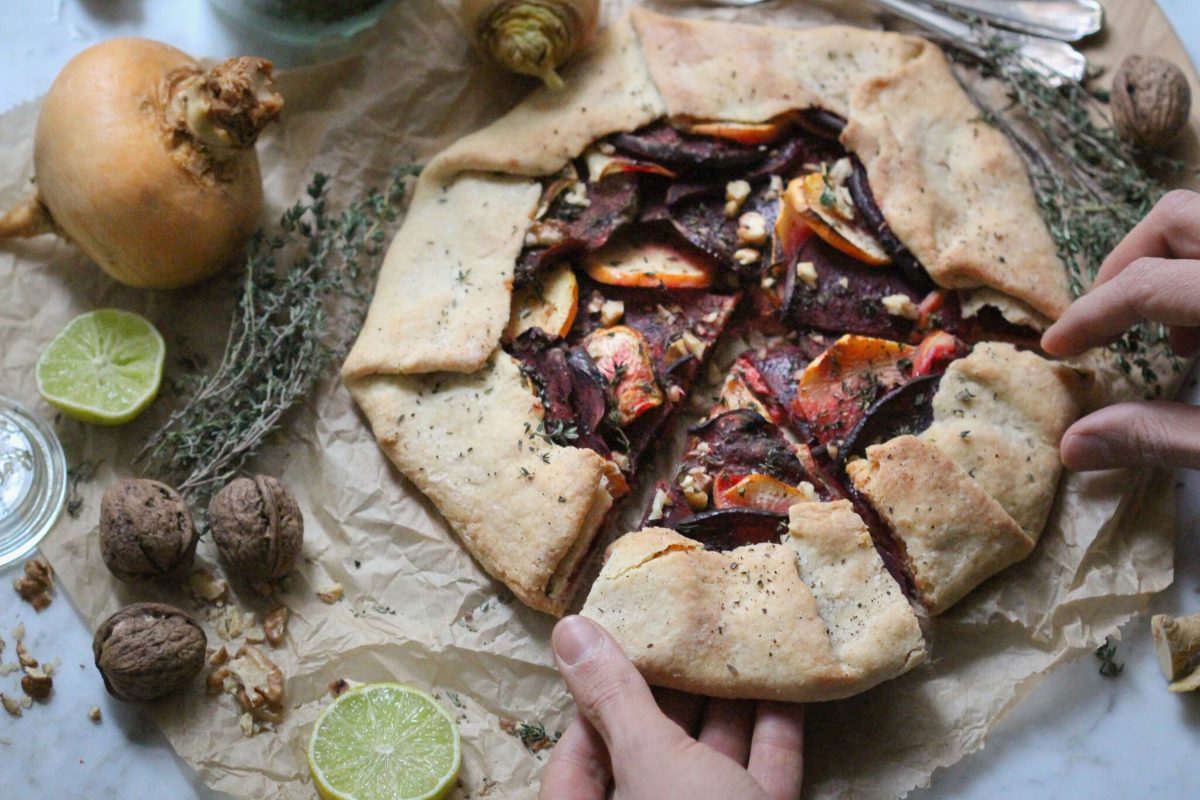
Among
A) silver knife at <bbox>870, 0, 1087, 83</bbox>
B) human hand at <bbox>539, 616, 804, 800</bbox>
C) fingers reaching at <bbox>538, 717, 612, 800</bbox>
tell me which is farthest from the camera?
silver knife at <bbox>870, 0, 1087, 83</bbox>

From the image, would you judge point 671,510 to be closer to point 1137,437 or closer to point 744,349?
point 744,349

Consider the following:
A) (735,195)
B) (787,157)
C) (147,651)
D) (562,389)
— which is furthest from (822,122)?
(147,651)

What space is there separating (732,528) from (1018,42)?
228 cm

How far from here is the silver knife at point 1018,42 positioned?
13.5 ft

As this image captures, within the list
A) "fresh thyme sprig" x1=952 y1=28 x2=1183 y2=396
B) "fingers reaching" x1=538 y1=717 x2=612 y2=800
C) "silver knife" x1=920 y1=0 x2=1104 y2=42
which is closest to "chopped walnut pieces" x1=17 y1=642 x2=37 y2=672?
"fingers reaching" x1=538 y1=717 x2=612 y2=800

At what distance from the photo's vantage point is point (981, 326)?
3760mm

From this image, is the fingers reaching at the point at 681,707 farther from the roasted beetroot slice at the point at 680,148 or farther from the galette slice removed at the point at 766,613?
the roasted beetroot slice at the point at 680,148

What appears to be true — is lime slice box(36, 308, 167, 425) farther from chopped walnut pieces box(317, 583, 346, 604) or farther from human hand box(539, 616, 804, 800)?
human hand box(539, 616, 804, 800)

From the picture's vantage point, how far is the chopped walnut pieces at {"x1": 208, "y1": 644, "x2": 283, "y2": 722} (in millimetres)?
3385

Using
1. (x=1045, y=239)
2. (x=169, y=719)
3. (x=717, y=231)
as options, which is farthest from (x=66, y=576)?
(x=1045, y=239)

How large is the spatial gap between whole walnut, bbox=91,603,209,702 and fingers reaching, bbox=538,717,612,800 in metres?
1.15

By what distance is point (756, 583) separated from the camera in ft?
10.7

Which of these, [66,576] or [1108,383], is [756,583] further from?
[66,576]

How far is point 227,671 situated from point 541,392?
4.34 feet
